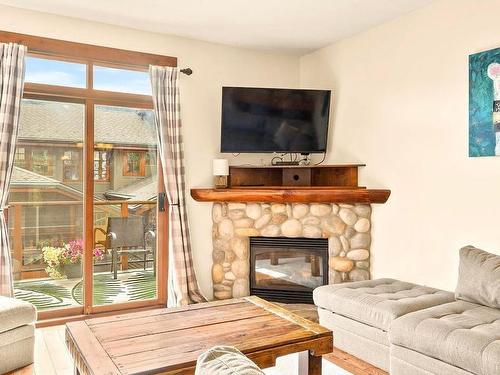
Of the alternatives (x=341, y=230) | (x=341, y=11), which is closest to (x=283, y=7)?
(x=341, y=11)

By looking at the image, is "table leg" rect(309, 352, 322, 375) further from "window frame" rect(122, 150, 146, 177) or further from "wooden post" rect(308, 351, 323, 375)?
"window frame" rect(122, 150, 146, 177)

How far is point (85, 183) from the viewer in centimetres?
378

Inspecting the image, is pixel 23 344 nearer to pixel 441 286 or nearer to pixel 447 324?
pixel 447 324

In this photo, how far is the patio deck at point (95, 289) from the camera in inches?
143

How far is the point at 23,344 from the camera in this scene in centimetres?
276

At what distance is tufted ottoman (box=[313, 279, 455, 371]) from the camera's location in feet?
8.87

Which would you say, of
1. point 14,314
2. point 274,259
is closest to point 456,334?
point 274,259

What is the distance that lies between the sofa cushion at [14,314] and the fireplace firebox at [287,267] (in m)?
2.15

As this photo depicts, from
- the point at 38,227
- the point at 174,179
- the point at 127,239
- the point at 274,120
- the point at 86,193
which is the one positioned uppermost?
the point at 274,120

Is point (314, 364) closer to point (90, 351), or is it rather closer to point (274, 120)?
point (90, 351)

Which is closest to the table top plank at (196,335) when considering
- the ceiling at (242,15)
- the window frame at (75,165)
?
the window frame at (75,165)

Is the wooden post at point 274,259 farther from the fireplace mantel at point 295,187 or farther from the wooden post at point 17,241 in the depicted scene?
the wooden post at point 17,241

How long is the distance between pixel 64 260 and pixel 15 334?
1.11 m

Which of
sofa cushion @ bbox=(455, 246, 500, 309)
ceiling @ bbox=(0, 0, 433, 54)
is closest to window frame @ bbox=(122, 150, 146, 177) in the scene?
ceiling @ bbox=(0, 0, 433, 54)
